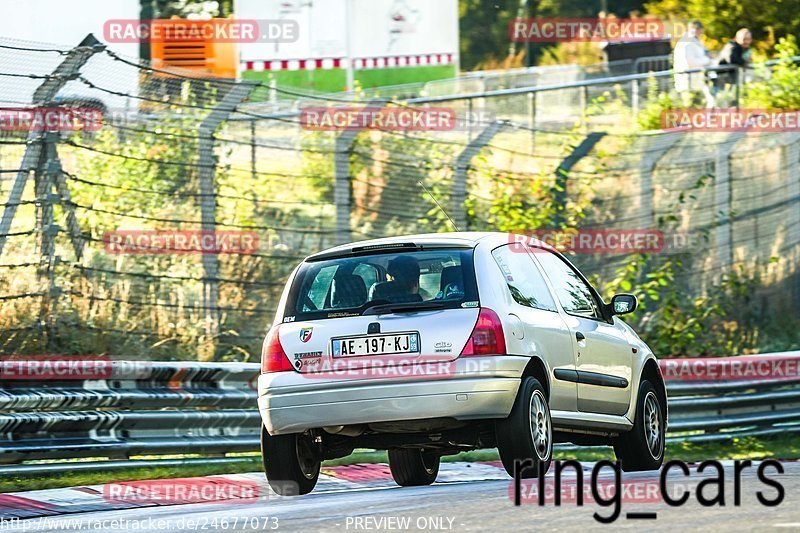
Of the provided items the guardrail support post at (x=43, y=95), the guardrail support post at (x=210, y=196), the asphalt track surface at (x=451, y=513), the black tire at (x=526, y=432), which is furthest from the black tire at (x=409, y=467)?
the guardrail support post at (x=210, y=196)

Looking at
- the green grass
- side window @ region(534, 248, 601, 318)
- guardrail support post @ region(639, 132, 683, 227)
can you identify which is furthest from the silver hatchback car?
guardrail support post @ region(639, 132, 683, 227)

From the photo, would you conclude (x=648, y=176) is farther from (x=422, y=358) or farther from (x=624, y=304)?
(x=422, y=358)

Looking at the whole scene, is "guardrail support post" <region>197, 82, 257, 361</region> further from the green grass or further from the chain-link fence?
the green grass

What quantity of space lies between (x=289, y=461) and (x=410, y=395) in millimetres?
1062

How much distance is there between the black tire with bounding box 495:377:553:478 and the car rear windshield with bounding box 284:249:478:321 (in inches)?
24.9

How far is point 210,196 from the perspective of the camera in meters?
15.2

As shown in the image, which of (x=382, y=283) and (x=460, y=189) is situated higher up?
(x=460, y=189)

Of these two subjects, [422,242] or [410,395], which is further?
[422,242]

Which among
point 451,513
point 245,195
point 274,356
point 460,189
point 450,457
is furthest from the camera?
point 460,189

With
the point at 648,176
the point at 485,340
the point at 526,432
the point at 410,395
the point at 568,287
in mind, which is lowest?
the point at 526,432

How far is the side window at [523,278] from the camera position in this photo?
9.40 meters

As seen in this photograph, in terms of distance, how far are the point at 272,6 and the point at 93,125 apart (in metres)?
11.8

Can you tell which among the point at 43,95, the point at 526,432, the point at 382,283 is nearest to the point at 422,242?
the point at 382,283

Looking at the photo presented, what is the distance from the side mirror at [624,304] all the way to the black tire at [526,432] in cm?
162
